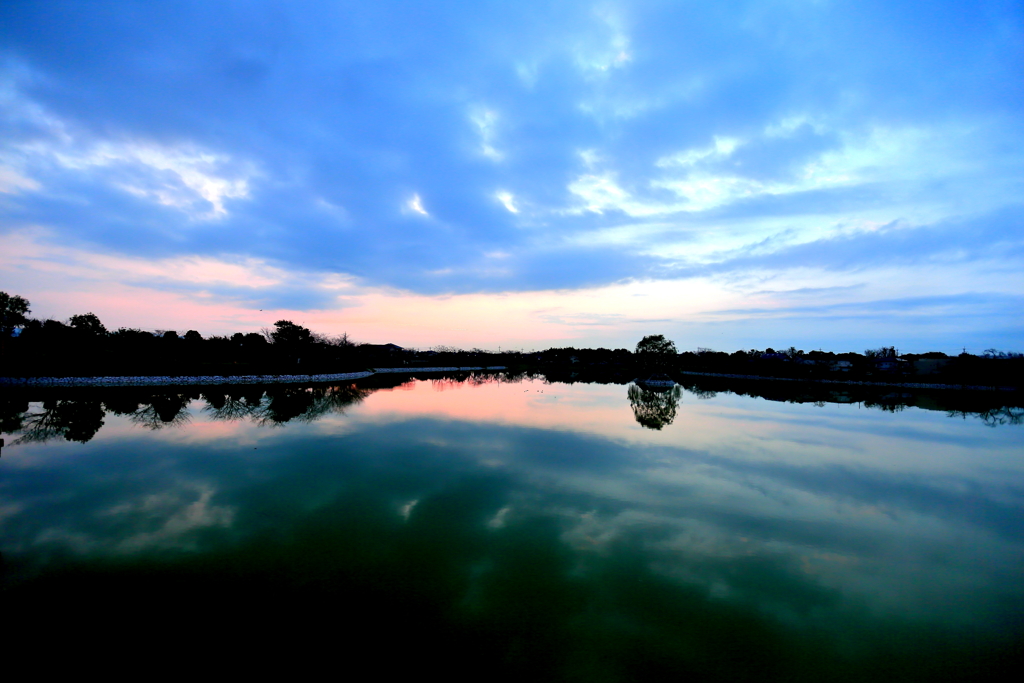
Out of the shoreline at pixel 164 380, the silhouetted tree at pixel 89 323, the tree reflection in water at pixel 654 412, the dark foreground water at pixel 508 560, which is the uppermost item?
the silhouetted tree at pixel 89 323

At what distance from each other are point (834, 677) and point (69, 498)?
16.5 m

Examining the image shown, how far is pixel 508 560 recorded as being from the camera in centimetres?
777

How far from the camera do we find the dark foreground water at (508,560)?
210 inches

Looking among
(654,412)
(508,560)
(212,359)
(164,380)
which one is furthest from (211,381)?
(508,560)

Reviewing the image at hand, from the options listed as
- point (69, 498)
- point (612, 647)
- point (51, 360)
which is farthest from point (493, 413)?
point (51, 360)

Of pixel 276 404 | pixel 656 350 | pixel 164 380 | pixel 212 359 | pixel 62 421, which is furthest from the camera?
pixel 656 350

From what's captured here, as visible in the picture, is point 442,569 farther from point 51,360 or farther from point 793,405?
point 51,360

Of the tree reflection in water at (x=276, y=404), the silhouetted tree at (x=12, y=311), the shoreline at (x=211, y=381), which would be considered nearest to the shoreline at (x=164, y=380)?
the shoreline at (x=211, y=381)

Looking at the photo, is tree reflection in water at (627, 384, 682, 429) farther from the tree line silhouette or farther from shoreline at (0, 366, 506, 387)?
the tree line silhouette

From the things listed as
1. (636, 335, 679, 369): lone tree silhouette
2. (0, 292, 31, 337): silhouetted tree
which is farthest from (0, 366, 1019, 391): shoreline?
(636, 335, 679, 369): lone tree silhouette

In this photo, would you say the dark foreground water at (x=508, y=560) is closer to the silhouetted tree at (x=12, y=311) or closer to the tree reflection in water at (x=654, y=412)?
the tree reflection in water at (x=654, y=412)

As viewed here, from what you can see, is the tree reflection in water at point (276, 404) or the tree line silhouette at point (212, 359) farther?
the tree line silhouette at point (212, 359)

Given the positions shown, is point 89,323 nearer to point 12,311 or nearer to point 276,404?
point 12,311

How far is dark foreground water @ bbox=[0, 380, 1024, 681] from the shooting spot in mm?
5332
